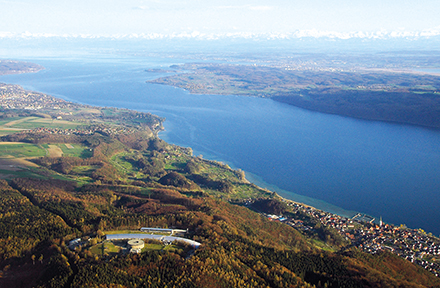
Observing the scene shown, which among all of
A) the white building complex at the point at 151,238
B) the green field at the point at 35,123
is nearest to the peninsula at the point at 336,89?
the green field at the point at 35,123

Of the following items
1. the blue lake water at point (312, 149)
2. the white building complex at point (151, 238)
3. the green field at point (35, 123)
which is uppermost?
the white building complex at point (151, 238)

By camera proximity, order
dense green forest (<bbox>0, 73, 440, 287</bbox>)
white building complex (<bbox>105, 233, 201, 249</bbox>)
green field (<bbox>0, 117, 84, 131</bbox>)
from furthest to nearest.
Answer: green field (<bbox>0, 117, 84, 131</bbox>), white building complex (<bbox>105, 233, 201, 249</bbox>), dense green forest (<bbox>0, 73, 440, 287</bbox>)

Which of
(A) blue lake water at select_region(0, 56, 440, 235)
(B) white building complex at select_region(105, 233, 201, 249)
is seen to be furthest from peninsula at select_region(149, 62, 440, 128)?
(B) white building complex at select_region(105, 233, 201, 249)

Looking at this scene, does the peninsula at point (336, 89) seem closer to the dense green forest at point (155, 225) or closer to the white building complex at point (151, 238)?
the dense green forest at point (155, 225)

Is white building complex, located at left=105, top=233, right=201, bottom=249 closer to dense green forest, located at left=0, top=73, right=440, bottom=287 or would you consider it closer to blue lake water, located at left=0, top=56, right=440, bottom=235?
dense green forest, located at left=0, top=73, right=440, bottom=287

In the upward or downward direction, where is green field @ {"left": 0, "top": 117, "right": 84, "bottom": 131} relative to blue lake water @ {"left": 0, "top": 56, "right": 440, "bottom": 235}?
upward

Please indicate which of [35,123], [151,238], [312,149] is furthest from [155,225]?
[35,123]

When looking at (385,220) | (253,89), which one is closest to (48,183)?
(385,220)
